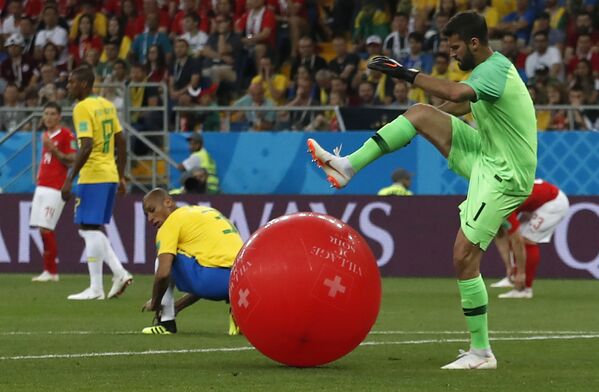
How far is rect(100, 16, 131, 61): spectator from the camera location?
82.7ft

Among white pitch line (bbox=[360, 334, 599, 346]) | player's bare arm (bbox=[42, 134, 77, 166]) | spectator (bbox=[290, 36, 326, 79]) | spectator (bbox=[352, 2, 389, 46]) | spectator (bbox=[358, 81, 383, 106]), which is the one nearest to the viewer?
white pitch line (bbox=[360, 334, 599, 346])

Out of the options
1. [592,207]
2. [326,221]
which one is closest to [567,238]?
[592,207]

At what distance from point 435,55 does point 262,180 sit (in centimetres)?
340

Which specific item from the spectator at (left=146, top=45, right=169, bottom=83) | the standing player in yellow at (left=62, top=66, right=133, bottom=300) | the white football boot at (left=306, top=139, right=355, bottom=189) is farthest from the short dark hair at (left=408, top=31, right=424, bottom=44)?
the white football boot at (left=306, top=139, right=355, bottom=189)

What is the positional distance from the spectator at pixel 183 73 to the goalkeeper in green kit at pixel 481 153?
45.2 ft

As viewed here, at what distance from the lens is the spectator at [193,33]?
24.5 meters

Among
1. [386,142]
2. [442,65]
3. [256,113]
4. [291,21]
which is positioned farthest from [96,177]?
[291,21]

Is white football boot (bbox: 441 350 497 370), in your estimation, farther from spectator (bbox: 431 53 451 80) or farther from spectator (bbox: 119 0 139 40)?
spectator (bbox: 119 0 139 40)

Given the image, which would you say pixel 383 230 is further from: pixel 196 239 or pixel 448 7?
pixel 196 239

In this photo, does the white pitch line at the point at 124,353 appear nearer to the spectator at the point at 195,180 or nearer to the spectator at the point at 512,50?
the spectator at the point at 195,180

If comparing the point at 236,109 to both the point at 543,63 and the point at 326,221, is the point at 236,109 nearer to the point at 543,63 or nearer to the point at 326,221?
the point at 543,63

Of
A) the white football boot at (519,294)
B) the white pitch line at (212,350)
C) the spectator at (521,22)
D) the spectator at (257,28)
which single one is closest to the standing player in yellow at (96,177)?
the white football boot at (519,294)

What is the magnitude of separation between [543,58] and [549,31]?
0.73 metres

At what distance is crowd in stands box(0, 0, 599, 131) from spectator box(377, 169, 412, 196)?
138 centimetres
